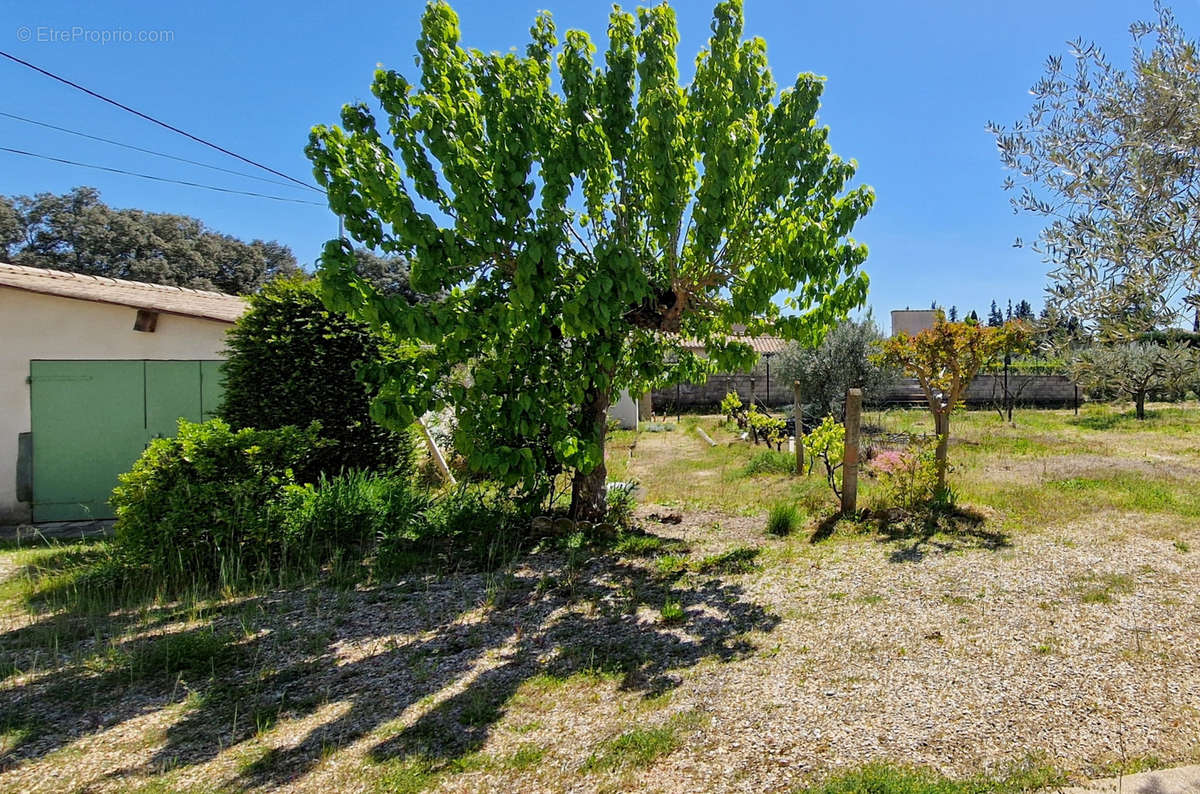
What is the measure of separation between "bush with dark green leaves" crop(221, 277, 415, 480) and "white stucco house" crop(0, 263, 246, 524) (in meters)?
1.90

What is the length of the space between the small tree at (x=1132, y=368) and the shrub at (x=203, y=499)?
5527 millimetres

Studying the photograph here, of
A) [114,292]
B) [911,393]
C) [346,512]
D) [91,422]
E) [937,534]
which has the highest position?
[114,292]

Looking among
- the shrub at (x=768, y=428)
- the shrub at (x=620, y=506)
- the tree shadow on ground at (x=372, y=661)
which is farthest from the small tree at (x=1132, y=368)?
the shrub at (x=768, y=428)

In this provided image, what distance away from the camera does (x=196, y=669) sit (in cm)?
335

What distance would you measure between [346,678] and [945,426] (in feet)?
23.0

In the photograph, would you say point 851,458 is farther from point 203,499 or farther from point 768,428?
point 203,499

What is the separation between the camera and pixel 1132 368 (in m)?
3.29

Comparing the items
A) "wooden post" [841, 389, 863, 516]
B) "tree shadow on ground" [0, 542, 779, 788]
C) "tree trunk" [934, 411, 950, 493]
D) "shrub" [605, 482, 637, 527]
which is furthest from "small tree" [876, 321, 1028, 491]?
"tree shadow on ground" [0, 542, 779, 788]

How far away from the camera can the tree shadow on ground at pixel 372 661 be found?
273 centimetres

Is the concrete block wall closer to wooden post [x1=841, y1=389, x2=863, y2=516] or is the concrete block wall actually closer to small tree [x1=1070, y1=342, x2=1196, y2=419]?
wooden post [x1=841, y1=389, x2=863, y2=516]

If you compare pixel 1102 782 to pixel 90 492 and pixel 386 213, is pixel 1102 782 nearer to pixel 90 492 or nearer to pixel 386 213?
pixel 386 213

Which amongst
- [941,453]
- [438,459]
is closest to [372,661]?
[438,459]

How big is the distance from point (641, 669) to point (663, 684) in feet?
0.64

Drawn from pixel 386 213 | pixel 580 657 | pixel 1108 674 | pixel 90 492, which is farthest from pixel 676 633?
pixel 90 492
